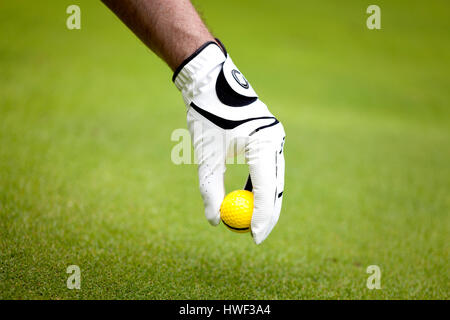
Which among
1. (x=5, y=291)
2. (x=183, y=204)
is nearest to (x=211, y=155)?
(x=5, y=291)

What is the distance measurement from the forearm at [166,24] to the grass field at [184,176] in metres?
0.18

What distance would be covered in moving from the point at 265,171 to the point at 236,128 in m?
0.17

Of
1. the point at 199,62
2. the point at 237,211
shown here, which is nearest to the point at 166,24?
the point at 199,62

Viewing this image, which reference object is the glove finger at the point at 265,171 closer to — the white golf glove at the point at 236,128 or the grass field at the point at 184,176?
the white golf glove at the point at 236,128

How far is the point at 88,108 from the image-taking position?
4230 millimetres

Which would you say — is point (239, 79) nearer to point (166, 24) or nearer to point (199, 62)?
point (199, 62)

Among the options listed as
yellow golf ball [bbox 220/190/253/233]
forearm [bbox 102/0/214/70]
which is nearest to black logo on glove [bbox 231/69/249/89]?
forearm [bbox 102/0/214/70]

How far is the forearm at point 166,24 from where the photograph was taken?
3.64ft

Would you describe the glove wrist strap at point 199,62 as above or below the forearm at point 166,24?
below

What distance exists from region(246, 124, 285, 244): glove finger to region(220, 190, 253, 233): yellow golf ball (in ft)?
0.17

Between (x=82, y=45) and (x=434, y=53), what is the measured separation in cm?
729

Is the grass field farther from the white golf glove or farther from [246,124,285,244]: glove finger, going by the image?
[246,124,285,244]: glove finger

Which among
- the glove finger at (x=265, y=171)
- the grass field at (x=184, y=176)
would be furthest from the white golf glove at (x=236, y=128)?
the grass field at (x=184, y=176)

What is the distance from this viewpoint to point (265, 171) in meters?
1.25
